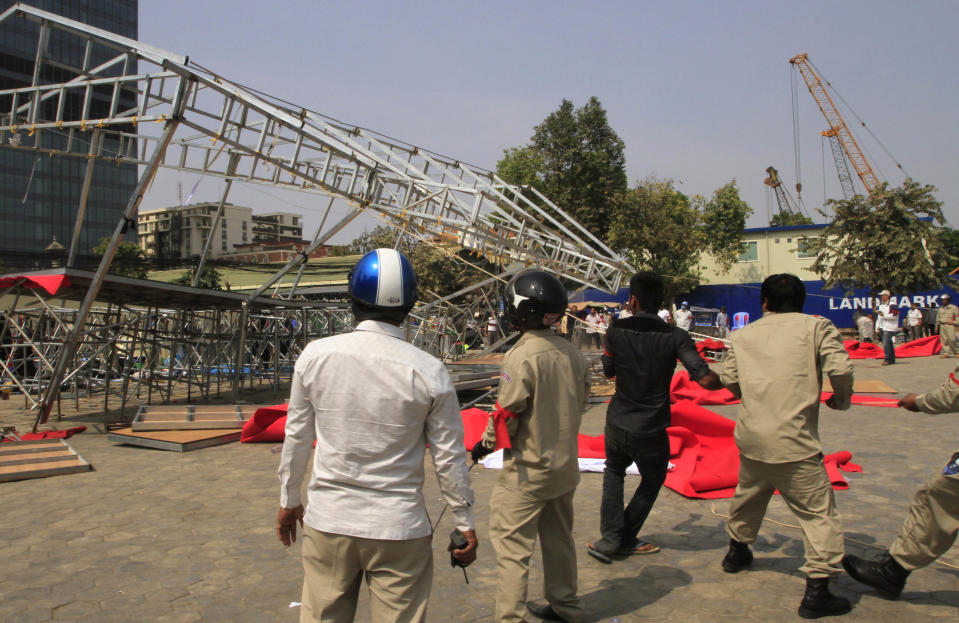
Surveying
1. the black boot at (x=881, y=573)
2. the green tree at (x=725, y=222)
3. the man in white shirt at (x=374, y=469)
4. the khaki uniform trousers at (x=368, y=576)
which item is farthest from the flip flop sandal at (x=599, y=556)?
the green tree at (x=725, y=222)

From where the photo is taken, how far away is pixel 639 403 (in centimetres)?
436

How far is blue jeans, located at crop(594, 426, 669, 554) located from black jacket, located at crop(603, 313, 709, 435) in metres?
0.08

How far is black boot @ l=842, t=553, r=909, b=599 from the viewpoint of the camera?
3746mm

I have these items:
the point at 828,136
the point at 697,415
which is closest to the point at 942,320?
the point at 697,415

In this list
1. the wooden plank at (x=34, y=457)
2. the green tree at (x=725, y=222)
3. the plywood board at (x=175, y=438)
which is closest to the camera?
the wooden plank at (x=34, y=457)

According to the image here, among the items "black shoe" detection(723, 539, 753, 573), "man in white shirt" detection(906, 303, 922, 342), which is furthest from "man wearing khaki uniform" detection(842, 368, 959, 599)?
"man in white shirt" detection(906, 303, 922, 342)

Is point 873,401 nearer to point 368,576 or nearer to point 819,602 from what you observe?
point 819,602

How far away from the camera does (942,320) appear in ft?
60.6

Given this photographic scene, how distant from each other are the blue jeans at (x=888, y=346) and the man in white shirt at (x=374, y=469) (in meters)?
17.2

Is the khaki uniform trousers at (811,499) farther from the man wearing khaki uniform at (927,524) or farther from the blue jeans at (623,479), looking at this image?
the blue jeans at (623,479)

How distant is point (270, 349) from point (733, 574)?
16.1m

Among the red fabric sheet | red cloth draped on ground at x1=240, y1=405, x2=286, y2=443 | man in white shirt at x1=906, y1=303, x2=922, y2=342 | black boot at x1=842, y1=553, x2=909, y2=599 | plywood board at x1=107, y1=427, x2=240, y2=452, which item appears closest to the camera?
black boot at x1=842, y1=553, x2=909, y2=599

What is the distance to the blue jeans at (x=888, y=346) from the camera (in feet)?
54.4

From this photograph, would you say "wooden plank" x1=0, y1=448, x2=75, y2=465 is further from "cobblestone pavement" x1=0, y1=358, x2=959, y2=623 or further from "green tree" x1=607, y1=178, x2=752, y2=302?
"green tree" x1=607, y1=178, x2=752, y2=302
